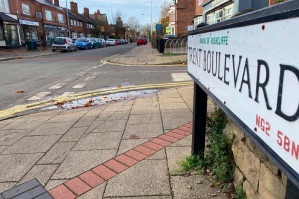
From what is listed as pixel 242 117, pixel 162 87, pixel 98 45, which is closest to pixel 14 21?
pixel 98 45

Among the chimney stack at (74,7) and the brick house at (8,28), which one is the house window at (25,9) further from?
the chimney stack at (74,7)

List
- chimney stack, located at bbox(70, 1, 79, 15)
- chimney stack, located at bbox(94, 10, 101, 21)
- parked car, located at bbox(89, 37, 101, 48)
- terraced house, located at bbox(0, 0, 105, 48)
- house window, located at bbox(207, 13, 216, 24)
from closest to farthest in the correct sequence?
house window, located at bbox(207, 13, 216, 24) → terraced house, located at bbox(0, 0, 105, 48) → parked car, located at bbox(89, 37, 101, 48) → chimney stack, located at bbox(70, 1, 79, 15) → chimney stack, located at bbox(94, 10, 101, 21)

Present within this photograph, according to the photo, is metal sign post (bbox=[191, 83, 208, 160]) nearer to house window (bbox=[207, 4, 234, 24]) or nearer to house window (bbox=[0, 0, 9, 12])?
house window (bbox=[207, 4, 234, 24])

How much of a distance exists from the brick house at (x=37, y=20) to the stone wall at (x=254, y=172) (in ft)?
130

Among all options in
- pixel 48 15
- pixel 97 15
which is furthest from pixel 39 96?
pixel 97 15

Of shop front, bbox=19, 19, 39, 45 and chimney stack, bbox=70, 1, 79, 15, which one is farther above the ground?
chimney stack, bbox=70, 1, 79, 15

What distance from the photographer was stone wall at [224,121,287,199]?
5.70ft

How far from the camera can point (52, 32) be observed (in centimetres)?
4853

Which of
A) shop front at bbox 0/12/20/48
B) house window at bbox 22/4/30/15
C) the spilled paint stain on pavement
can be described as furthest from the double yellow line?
house window at bbox 22/4/30/15

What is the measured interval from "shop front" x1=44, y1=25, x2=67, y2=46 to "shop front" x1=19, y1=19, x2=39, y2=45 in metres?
2.85

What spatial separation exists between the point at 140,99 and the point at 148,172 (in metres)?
3.83

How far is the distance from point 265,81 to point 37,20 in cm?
4716

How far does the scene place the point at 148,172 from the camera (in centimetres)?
290

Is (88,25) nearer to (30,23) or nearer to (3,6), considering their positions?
(30,23)
